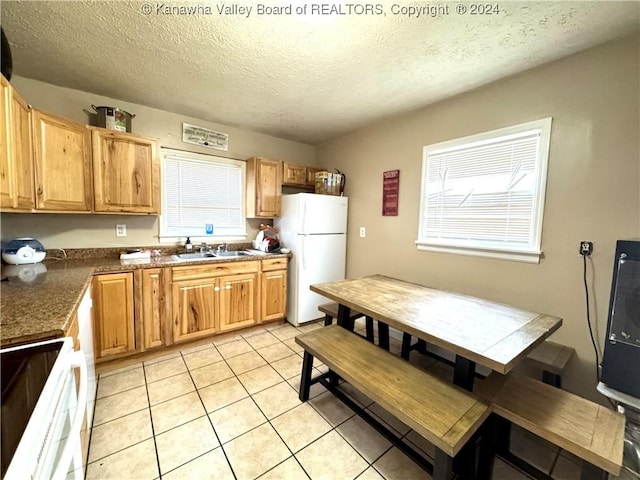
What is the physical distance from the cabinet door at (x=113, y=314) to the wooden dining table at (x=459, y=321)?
1636mm

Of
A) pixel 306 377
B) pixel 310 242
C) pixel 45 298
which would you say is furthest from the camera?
pixel 310 242

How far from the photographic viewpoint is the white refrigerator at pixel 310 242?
3143 millimetres

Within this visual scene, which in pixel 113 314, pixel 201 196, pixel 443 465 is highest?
pixel 201 196

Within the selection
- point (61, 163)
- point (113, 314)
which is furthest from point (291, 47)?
point (113, 314)

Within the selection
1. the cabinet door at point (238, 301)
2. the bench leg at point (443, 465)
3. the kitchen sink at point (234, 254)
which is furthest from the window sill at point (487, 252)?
the kitchen sink at point (234, 254)

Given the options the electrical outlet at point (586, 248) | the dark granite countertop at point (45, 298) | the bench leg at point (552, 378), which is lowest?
the bench leg at point (552, 378)

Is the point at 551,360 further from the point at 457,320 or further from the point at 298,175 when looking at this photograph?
the point at 298,175

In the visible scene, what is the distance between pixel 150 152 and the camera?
2.51 m

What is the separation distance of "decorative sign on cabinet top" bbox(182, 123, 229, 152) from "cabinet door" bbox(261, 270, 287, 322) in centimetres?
167

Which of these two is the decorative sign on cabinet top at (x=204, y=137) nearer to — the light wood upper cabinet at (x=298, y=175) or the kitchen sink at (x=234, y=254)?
the light wood upper cabinet at (x=298, y=175)

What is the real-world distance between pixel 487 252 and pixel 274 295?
88.6 inches

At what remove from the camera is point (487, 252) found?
2.21 meters

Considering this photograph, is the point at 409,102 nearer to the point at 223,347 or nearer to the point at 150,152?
the point at 150,152

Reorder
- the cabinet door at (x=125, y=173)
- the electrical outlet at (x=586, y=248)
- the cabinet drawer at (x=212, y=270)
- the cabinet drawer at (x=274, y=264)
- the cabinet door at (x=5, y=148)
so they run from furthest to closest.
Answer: the cabinet drawer at (x=274, y=264), the cabinet drawer at (x=212, y=270), the cabinet door at (x=125, y=173), the electrical outlet at (x=586, y=248), the cabinet door at (x=5, y=148)
